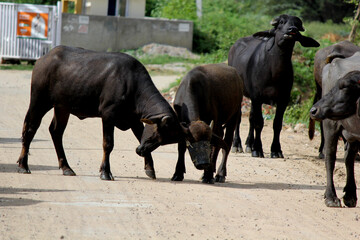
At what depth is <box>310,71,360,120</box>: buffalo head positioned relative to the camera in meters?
8.33

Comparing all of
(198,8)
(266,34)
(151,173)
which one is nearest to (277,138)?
(266,34)

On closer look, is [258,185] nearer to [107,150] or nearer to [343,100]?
[107,150]

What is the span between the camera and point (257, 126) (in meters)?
13.7

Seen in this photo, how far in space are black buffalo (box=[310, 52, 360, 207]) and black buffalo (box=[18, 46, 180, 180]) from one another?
7.23ft

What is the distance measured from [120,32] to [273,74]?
70.2ft

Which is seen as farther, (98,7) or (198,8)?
(198,8)

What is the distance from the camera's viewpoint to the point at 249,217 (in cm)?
802

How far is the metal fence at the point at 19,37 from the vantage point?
29250 millimetres

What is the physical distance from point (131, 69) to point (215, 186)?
214 centimetres

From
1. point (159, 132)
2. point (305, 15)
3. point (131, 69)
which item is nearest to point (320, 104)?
point (159, 132)

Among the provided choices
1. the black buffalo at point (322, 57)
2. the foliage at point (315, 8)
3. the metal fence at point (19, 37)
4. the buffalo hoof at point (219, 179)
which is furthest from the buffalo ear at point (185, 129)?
the foliage at point (315, 8)

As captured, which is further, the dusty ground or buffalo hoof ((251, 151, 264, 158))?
buffalo hoof ((251, 151, 264, 158))

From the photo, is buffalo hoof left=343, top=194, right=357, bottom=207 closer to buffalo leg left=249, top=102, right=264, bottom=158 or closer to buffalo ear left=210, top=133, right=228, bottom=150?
buffalo ear left=210, top=133, right=228, bottom=150

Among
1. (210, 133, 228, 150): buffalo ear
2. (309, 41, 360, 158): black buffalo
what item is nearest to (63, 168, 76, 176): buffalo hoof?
(210, 133, 228, 150): buffalo ear
